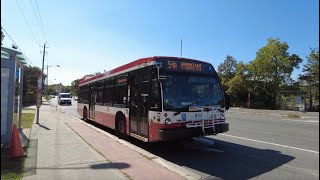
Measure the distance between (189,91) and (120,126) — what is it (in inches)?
173

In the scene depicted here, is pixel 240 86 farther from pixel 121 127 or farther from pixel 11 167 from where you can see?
pixel 11 167

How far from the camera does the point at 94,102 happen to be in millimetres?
19547

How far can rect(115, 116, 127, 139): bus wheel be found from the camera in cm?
1328

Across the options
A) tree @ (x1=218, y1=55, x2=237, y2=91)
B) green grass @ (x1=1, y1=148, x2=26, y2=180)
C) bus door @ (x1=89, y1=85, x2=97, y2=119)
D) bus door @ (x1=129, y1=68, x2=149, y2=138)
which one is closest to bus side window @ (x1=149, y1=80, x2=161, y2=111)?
bus door @ (x1=129, y1=68, x2=149, y2=138)

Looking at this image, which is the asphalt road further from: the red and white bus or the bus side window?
the bus side window

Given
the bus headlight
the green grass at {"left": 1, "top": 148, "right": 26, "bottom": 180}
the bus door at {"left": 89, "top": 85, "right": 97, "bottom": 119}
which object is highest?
the bus door at {"left": 89, "top": 85, "right": 97, "bottom": 119}

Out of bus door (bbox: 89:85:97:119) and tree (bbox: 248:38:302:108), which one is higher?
tree (bbox: 248:38:302:108)

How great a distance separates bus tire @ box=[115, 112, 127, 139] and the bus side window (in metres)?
2.98

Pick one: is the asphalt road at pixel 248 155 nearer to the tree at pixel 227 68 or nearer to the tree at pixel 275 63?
the tree at pixel 275 63

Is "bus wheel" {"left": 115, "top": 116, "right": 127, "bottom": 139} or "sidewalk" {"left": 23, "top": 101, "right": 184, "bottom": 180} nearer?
"sidewalk" {"left": 23, "top": 101, "right": 184, "bottom": 180}

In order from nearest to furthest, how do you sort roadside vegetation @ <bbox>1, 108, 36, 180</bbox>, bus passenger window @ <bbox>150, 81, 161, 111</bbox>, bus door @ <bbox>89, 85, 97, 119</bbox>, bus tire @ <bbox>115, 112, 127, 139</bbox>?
roadside vegetation @ <bbox>1, 108, 36, 180</bbox> → bus passenger window @ <bbox>150, 81, 161, 111</bbox> → bus tire @ <bbox>115, 112, 127, 139</bbox> → bus door @ <bbox>89, 85, 97, 119</bbox>

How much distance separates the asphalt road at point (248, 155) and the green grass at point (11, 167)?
378 cm

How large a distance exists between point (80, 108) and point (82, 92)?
1500mm

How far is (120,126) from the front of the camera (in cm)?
1395
